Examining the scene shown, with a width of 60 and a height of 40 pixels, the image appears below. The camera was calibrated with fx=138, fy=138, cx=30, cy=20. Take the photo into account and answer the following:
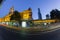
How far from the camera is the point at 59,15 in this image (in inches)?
43.3

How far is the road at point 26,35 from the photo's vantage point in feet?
3.54

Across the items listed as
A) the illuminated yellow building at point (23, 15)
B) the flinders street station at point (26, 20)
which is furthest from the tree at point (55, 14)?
the illuminated yellow building at point (23, 15)

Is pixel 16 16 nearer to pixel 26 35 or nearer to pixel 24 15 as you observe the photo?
pixel 24 15

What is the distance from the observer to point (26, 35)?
1.08 meters

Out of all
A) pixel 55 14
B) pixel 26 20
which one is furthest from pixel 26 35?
pixel 55 14

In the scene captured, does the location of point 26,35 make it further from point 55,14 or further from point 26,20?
point 55,14

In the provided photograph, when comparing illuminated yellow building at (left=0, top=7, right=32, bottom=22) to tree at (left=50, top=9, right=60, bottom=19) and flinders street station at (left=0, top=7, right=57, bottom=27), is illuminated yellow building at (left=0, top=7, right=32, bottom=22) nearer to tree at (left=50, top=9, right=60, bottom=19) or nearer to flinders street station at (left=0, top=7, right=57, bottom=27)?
flinders street station at (left=0, top=7, right=57, bottom=27)

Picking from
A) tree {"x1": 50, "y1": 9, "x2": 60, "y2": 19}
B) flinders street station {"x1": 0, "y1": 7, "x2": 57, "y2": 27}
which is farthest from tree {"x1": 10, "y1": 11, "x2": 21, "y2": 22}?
tree {"x1": 50, "y1": 9, "x2": 60, "y2": 19}

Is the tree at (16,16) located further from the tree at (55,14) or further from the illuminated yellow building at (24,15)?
the tree at (55,14)

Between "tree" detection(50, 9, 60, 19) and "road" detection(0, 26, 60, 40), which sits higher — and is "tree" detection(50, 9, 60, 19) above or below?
above

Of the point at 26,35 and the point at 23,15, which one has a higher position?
the point at 23,15

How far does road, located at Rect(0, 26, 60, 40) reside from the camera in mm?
1080

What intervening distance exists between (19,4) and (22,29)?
20cm

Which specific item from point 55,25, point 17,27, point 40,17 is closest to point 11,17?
point 17,27
